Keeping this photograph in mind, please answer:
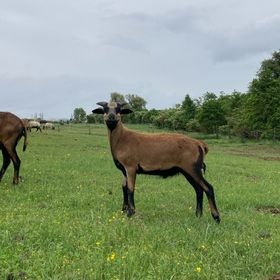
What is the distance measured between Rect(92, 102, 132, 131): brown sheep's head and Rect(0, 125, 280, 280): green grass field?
6.00 feet

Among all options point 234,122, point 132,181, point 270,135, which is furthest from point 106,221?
point 234,122

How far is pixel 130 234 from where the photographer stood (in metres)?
7.57

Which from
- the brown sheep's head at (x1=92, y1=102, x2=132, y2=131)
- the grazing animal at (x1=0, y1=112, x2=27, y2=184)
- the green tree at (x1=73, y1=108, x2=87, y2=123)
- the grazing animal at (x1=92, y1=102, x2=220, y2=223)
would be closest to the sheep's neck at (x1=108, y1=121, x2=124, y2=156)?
the grazing animal at (x1=92, y1=102, x2=220, y2=223)

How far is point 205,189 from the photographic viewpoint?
965cm

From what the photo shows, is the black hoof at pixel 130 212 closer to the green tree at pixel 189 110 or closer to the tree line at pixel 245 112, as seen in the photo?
the tree line at pixel 245 112

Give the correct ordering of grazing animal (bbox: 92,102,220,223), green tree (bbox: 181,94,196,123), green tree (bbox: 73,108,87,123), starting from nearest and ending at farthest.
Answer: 1. grazing animal (bbox: 92,102,220,223)
2. green tree (bbox: 181,94,196,123)
3. green tree (bbox: 73,108,87,123)

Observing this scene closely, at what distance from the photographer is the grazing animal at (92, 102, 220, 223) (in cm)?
969

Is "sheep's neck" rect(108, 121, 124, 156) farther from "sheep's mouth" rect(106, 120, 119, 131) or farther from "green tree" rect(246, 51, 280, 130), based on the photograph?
"green tree" rect(246, 51, 280, 130)

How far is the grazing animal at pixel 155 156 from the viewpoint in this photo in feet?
31.8

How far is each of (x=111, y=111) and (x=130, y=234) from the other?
319cm

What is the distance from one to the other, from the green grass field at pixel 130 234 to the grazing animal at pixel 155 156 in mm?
635

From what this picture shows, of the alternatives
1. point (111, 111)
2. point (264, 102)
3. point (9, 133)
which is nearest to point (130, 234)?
point (111, 111)

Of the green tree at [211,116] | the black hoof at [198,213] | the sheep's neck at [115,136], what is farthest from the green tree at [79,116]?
the black hoof at [198,213]

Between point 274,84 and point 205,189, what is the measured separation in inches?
1906
